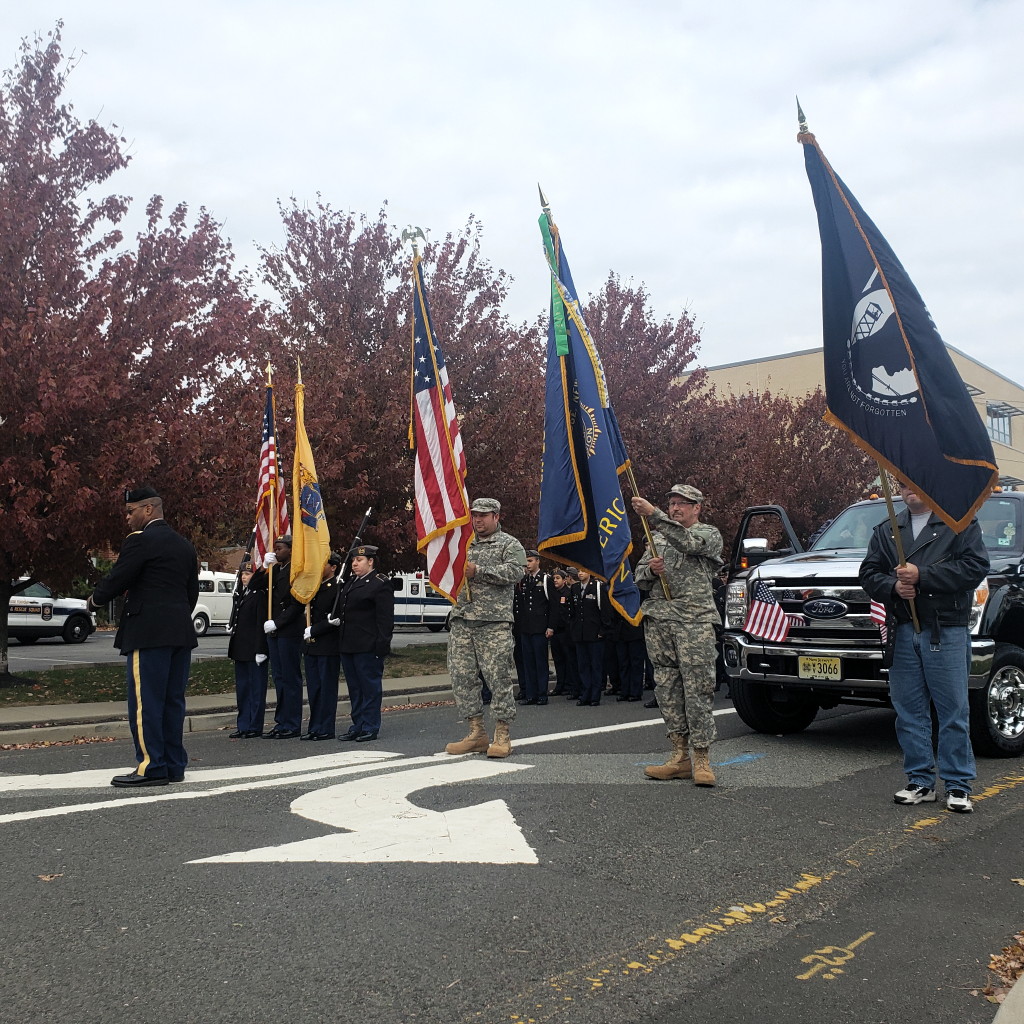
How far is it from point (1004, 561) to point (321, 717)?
622cm

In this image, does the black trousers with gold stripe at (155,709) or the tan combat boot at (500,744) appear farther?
the tan combat boot at (500,744)

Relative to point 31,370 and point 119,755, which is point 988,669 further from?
point 31,370

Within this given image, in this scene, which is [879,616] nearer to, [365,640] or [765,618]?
[765,618]

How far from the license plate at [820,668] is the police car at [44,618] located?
2209 centimetres

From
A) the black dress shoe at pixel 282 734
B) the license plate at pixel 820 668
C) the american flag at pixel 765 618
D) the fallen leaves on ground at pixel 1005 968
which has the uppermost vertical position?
the american flag at pixel 765 618

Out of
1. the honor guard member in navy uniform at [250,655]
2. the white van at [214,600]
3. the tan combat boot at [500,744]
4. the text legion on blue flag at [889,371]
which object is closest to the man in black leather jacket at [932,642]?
the text legion on blue flag at [889,371]

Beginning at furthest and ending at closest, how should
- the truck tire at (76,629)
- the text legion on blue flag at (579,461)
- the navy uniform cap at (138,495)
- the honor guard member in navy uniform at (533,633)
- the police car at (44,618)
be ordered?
the truck tire at (76,629) → the police car at (44,618) → the honor guard member in navy uniform at (533,633) → the text legion on blue flag at (579,461) → the navy uniform cap at (138,495)

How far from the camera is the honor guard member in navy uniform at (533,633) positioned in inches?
529

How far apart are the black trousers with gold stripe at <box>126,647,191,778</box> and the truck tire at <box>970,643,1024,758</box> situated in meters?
5.79

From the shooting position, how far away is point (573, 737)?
940 centimetres

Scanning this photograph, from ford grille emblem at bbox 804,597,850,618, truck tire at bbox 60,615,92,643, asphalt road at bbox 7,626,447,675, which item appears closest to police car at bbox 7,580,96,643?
truck tire at bbox 60,615,92,643

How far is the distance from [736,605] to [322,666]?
4.05 meters

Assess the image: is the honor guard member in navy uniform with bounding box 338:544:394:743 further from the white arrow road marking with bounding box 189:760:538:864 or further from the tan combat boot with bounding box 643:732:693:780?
the tan combat boot with bounding box 643:732:693:780

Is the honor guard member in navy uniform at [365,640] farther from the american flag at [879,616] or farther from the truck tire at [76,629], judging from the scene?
the truck tire at [76,629]
